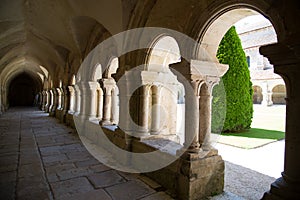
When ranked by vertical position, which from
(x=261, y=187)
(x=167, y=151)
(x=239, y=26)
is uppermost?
(x=239, y=26)

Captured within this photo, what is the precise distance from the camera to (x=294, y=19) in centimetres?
157

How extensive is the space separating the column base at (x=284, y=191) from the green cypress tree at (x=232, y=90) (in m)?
5.08

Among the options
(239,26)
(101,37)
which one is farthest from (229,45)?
(239,26)

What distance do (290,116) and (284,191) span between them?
0.62 m

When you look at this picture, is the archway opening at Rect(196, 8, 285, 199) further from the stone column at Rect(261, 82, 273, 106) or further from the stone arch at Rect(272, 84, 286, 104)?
the stone arch at Rect(272, 84, 286, 104)

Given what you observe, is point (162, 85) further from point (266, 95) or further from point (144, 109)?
point (266, 95)

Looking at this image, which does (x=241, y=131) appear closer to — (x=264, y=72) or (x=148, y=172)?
(x=148, y=172)

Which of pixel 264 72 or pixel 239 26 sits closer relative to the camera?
pixel 264 72

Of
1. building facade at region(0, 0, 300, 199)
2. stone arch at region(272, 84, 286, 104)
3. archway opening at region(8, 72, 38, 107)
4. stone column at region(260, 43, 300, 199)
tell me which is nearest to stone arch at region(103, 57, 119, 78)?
building facade at region(0, 0, 300, 199)

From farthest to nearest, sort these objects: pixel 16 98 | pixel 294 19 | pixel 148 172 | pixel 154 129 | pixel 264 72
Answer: pixel 16 98 < pixel 264 72 < pixel 154 129 < pixel 148 172 < pixel 294 19

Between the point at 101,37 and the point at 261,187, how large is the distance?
477 centimetres

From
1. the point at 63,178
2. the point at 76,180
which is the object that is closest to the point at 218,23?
the point at 76,180

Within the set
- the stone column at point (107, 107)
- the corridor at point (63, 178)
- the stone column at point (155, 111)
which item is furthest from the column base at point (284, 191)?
the stone column at point (107, 107)

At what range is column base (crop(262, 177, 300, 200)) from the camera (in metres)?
1.60
